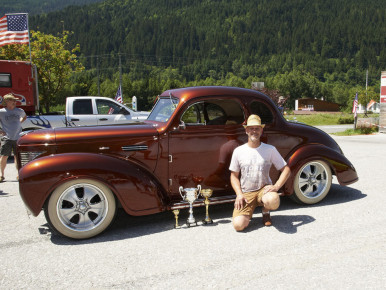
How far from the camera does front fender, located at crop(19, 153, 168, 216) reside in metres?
3.93

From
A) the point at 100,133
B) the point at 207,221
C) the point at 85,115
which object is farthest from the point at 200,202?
the point at 85,115

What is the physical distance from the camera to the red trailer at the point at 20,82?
47.0ft

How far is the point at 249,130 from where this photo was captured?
14.7 ft

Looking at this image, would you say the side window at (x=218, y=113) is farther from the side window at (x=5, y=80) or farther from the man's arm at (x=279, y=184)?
the side window at (x=5, y=80)

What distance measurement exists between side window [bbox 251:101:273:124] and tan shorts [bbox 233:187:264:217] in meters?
1.14

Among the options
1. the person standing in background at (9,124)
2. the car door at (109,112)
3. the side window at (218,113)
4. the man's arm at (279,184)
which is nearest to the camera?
the man's arm at (279,184)

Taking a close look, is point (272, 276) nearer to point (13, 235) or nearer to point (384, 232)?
point (384, 232)

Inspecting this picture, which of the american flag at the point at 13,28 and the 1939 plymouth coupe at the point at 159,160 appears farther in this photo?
the american flag at the point at 13,28

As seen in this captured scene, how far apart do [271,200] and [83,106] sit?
878cm

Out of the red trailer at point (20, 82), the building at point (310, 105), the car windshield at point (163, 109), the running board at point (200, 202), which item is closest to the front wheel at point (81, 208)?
the running board at point (200, 202)

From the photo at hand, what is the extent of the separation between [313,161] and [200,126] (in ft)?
6.08

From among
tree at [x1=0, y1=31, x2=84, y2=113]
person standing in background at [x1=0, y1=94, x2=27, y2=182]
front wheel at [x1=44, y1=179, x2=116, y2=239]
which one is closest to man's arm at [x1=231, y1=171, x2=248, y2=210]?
front wheel at [x1=44, y1=179, x2=116, y2=239]

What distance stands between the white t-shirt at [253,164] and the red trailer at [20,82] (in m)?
12.6

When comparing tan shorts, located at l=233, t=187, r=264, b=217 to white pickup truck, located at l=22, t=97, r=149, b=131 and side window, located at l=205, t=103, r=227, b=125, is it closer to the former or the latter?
side window, located at l=205, t=103, r=227, b=125
